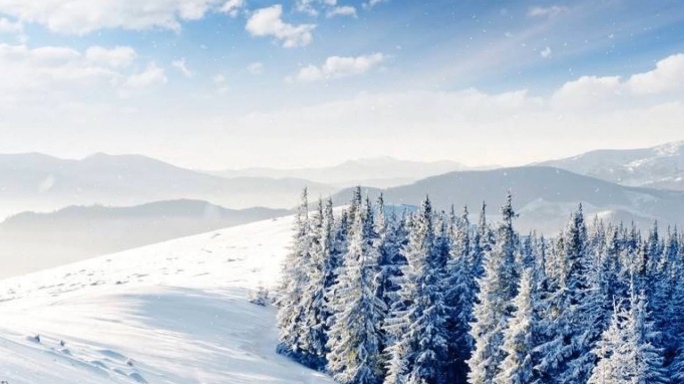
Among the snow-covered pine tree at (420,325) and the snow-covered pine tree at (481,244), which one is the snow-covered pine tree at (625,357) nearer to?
the snow-covered pine tree at (420,325)

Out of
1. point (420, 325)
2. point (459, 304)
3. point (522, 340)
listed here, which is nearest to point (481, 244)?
point (459, 304)

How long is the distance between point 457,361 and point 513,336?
999 cm

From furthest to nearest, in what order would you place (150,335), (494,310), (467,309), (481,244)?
(481,244) → (467,309) → (150,335) → (494,310)

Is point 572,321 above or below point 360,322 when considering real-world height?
above

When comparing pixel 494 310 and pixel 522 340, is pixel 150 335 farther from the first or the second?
pixel 522 340

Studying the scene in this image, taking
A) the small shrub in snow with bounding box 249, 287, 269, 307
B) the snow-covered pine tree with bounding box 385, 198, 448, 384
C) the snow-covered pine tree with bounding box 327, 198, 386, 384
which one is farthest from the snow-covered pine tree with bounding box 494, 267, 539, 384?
the small shrub in snow with bounding box 249, 287, 269, 307

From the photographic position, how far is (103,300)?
4900cm

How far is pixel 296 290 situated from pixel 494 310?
697 inches

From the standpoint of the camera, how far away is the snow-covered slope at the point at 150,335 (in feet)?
61.2

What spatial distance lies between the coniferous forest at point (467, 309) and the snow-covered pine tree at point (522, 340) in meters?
0.06

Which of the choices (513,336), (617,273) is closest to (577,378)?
(513,336)

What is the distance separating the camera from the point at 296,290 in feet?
140

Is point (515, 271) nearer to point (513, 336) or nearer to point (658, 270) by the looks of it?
point (513, 336)

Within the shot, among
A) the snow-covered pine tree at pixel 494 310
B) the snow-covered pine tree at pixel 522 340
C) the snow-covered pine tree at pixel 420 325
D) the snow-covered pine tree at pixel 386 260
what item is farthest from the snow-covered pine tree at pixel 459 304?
the snow-covered pine tree at pixel 522 340
